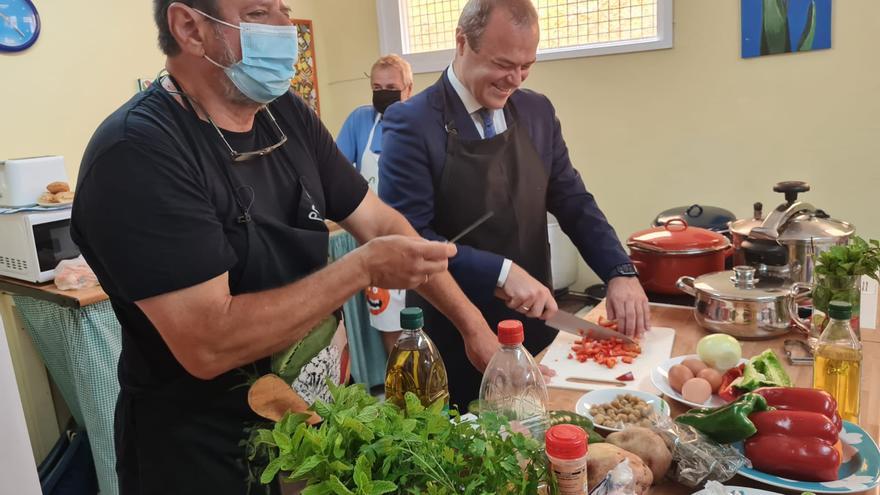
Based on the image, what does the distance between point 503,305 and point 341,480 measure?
123 centimetres

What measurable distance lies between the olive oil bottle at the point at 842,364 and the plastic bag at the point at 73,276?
233cm

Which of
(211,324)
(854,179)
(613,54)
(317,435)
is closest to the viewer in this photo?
(317,435)

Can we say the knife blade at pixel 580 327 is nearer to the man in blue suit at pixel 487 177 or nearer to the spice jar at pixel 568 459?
the man in blue suit at pixel 487 177

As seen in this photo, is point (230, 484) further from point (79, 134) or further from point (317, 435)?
point (79, 134)

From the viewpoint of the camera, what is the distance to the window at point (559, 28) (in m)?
3.53

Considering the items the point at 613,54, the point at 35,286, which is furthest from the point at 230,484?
the point at 613,54

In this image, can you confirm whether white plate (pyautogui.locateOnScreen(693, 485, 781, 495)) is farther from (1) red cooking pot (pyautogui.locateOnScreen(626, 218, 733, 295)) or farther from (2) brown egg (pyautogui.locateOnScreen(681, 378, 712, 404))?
(1) red cooking pot (pyautogui.locateOnScreen(626, 218, 733, 295))

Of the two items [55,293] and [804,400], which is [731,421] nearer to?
[804,400]

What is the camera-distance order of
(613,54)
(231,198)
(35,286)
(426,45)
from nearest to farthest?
1. (231,198)
2. (35,286)
3. (613,54)
4. (426,45)

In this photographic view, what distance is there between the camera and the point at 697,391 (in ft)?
4.31

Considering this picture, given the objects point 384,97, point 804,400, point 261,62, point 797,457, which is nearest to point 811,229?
point 804,400

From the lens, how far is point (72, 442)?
2701 millimetres

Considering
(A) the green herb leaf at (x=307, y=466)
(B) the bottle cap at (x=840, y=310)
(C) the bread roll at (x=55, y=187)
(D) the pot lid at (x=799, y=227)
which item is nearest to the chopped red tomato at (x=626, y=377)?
(B) the bottle cap at (x=840, y=310)

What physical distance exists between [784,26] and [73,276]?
3230mm
